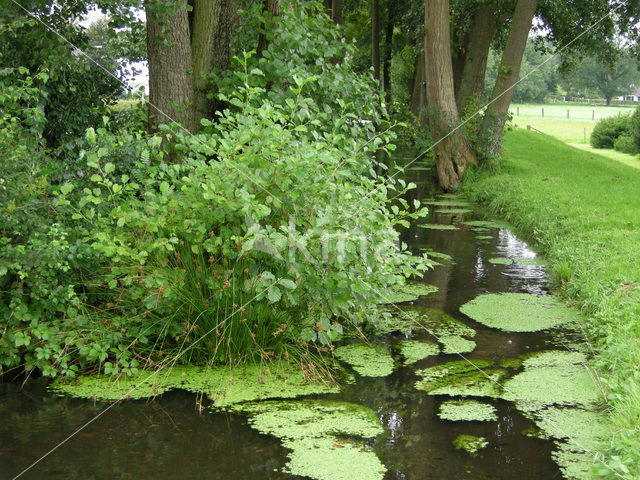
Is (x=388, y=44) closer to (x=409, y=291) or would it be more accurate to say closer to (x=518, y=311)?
(x=409, y=291)

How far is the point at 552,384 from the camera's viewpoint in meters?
4.39

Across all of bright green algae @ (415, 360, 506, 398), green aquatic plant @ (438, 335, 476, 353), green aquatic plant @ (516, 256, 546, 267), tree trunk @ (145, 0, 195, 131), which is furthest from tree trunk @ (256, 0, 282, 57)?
green aquatic plant @ (516, 256, 546, 267)

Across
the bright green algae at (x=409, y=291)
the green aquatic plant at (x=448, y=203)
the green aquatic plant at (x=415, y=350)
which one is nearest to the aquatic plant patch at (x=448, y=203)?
the green aquatic plant at (x=448, y=203)

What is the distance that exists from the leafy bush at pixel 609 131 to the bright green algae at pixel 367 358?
981 inches

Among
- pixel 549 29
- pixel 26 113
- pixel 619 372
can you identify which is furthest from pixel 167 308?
pixel 549 29

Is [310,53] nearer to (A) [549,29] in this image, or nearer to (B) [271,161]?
(B) [271,161]

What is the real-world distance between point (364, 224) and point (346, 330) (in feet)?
4.37

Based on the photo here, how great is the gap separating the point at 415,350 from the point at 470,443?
4.64 ft

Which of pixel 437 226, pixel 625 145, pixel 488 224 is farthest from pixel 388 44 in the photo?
pixel 437 226

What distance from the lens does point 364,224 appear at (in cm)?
449

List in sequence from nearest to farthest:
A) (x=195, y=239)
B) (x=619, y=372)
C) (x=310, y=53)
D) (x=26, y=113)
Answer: (x=619, y=372) → (x=195, y=239) → (x=26, y=113) → (x=310, y=53)

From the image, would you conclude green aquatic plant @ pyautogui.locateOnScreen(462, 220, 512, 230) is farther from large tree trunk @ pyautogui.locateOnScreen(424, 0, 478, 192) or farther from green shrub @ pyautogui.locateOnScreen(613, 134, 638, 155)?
green shrub @ pyautogui.locateOnScreen(613, 134, 638, 155)

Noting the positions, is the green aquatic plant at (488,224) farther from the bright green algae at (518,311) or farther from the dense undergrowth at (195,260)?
the dense undergrowth at (195,260)

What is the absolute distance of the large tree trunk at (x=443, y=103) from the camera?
1283cm
